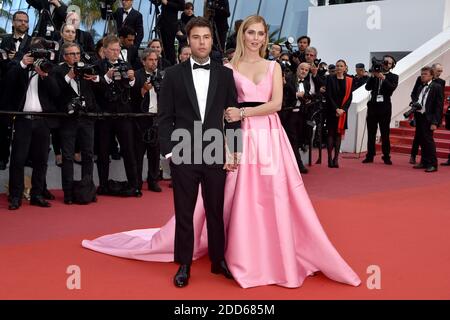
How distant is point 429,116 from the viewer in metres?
9.19

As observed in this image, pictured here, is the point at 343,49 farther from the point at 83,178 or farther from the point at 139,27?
the point at 83,178

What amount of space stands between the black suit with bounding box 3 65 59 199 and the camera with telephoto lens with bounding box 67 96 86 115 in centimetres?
17

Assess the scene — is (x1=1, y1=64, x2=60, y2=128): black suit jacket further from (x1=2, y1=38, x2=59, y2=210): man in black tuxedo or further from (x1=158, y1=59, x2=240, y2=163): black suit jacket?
(x1=158, y1=59, x2=240, y2=163): black suit jacket

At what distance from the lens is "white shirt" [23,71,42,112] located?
5844mm

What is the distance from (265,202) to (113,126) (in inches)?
135

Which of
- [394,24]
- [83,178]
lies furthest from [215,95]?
[394,24]

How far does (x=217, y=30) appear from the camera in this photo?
9461mm

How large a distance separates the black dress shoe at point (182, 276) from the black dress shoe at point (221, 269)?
9.7 inches

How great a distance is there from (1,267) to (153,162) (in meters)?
3.33

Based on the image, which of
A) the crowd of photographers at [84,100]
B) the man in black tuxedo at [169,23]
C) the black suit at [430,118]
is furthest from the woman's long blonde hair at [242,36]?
the black suit at [430,118]

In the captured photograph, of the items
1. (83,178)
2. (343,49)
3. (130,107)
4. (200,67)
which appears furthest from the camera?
(343,49)

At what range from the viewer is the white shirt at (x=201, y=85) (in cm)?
347

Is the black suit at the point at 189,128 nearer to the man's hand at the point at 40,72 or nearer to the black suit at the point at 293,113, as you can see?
the man's hand at the point at 40,72

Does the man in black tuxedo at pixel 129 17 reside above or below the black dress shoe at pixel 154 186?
above
